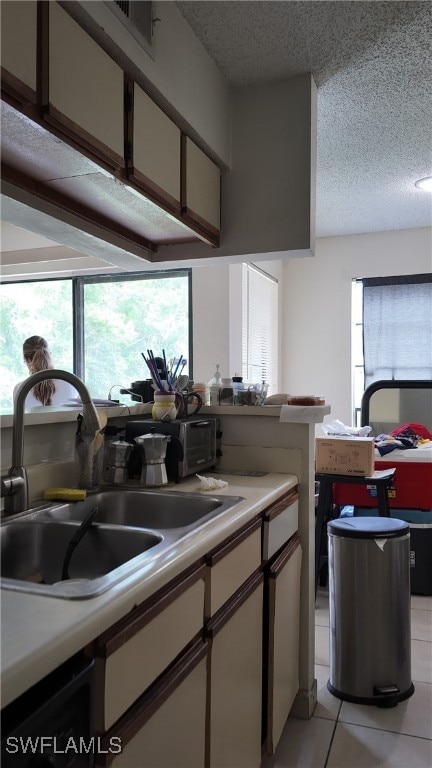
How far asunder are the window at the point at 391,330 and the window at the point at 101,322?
6.24ft

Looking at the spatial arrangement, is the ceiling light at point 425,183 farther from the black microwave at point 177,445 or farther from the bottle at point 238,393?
the black microwave at point 177,445

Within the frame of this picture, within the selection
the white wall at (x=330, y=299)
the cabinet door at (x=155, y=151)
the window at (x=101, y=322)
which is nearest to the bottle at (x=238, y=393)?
the cabinet door at (x=155, y=151)

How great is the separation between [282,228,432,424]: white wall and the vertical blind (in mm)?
141

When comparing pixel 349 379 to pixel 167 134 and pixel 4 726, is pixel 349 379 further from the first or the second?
pixel 4 726

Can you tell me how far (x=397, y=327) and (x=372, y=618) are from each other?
140 inches

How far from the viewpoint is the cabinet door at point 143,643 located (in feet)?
2.75

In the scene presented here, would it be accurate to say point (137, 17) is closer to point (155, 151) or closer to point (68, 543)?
point (155, 151)

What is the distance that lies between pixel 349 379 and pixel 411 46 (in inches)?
132

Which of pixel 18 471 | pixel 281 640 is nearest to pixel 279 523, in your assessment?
pixel 281 640

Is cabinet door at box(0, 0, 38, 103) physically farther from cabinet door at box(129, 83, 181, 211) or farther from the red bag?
the red bag

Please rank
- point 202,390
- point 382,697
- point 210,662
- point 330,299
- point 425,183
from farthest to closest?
Result: point 330,299 < point 425,183 < point 202,390 < point 382,697 < point 210,662

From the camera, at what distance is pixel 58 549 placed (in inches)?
52.3

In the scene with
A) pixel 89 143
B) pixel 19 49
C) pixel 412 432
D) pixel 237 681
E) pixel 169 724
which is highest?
pixel 19 49

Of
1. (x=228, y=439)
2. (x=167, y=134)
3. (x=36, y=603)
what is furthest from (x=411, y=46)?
(x=36, y=603)
